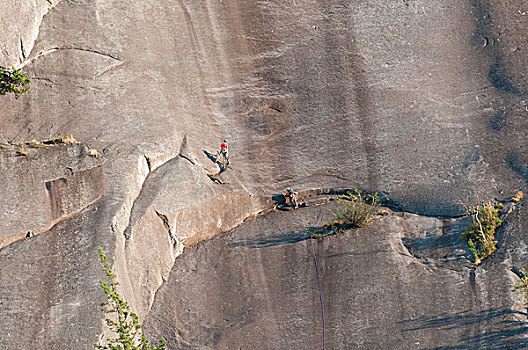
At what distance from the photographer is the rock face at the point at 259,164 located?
12.4m

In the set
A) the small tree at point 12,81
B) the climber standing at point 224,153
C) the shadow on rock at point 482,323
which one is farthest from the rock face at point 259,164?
the small tree at point 12,81

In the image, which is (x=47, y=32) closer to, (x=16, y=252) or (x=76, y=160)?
(x=76, y=160)

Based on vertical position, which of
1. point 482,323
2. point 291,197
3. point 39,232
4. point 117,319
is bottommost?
point 482,323

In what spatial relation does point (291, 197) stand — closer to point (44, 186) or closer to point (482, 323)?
point (482, 323)

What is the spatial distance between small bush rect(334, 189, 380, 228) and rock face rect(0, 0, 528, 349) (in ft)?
1.01

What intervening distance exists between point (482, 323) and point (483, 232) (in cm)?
217

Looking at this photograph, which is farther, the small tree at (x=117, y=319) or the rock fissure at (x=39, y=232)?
the rock fissure at (x=39, y=232)

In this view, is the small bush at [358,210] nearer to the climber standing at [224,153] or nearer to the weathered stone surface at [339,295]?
the weathered stone surface at [339,295]

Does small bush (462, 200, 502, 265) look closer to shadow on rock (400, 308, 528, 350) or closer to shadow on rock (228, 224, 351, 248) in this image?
shadow on rock (400, 308, 528, 350)

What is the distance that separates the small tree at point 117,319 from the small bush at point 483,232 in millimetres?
6437

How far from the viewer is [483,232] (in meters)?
13.4

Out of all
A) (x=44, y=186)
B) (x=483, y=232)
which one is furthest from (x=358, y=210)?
(x=44, y=186)

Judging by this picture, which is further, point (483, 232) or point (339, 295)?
point (483, 232)

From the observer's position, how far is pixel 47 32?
651 inches
